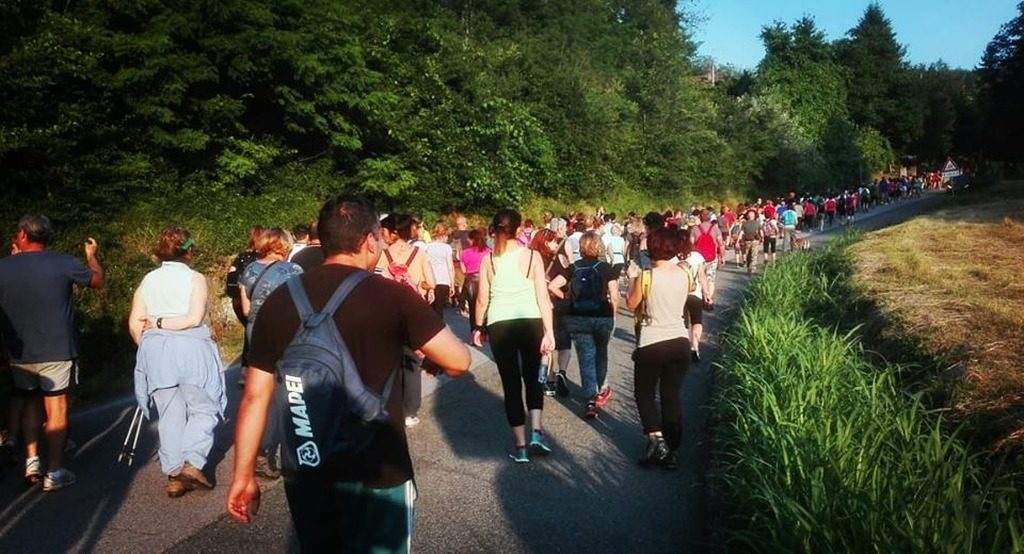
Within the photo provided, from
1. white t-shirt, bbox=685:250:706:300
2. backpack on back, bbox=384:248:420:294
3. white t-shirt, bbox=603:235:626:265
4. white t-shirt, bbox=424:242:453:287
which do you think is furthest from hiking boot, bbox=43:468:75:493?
white t-shirt, bbox=603:235:626:265

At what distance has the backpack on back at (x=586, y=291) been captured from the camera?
24.0ft

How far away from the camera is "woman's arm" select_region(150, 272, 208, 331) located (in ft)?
18.4

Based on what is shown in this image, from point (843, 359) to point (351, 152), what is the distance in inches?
651

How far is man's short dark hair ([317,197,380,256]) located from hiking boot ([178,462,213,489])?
11.1 feet

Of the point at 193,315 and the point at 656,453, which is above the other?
the point at 193,315

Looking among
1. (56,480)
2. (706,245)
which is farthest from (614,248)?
(56,480)

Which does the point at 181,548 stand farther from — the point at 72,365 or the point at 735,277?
the point at 735,277

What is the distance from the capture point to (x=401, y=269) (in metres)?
7.21

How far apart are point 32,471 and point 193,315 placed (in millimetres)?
1587

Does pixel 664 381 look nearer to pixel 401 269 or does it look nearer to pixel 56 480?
pixel 401 269

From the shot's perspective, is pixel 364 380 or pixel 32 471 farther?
pixel 32 471

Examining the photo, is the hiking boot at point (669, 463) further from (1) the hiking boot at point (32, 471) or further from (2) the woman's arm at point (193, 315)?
(1) the hiking boot at point (32, 471)

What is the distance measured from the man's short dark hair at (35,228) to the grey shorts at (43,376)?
0.87m

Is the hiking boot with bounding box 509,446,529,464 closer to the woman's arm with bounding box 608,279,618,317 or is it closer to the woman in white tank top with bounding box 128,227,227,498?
the woman's arm with bounding box 608,279,618,317
